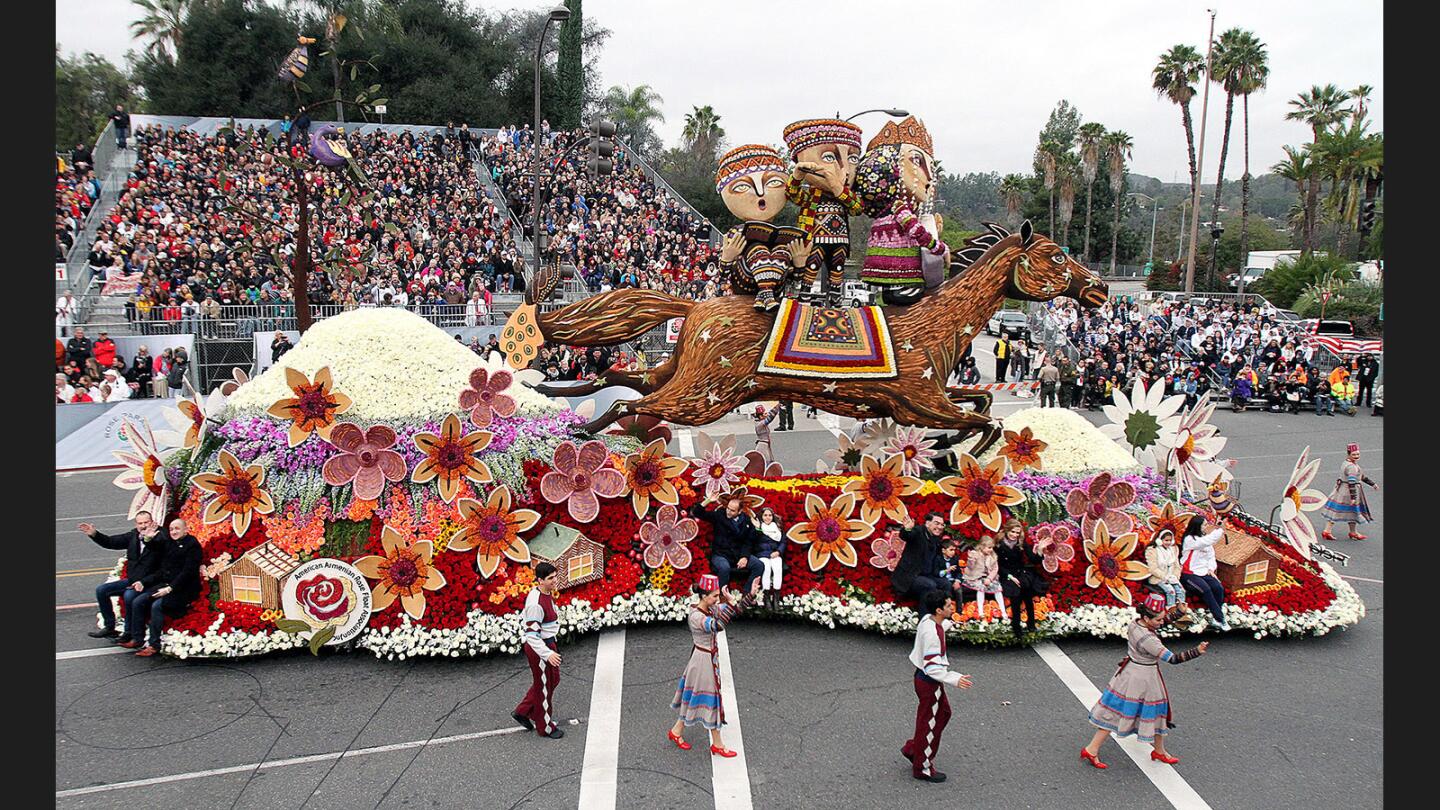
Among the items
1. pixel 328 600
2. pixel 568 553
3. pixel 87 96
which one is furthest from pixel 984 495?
pixel 87 96

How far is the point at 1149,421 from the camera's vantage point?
869 cm

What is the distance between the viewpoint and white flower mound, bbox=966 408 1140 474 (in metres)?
8.20

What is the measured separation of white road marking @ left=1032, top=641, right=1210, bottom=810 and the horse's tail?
180 inches

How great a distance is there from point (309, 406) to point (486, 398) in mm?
1407

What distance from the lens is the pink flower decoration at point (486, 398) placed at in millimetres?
7262

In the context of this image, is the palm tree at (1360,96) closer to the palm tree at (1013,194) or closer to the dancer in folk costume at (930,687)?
the palm tree at (1013,194)

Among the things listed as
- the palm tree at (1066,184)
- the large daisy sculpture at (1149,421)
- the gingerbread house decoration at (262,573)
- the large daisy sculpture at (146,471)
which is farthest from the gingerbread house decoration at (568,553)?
the palm tree at (1066,184)

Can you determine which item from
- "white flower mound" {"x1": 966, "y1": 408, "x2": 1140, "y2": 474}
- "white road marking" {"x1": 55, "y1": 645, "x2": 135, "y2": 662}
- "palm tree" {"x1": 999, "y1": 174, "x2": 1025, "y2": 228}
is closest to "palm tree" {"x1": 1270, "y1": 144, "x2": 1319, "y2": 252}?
"palm tree" {"x1": 999, "y1": 174, "x2": 1025, "y2": 228}

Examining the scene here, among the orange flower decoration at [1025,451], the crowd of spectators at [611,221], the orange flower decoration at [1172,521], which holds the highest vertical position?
the crowd of spectators at [611,221]

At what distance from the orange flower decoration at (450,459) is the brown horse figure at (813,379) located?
1297 millimetres

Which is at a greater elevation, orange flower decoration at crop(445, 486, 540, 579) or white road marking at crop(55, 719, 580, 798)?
orange flower decoration at crop(445, 486, 540, 579)

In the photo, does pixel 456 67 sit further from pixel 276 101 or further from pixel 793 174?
pixel 793 174

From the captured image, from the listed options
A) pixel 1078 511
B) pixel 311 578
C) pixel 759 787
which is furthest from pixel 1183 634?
pixel 311 578

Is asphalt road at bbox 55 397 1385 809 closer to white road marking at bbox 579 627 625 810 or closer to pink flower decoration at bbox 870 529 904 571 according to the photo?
white road marking at bbox 579 627 625 810
